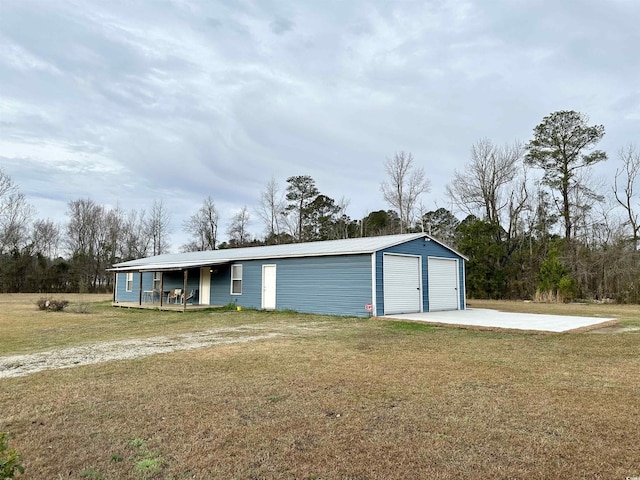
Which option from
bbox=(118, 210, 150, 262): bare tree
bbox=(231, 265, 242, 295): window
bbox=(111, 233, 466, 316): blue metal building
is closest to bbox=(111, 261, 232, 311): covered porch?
bbox=(111, 233, 466, 316): blue metal building

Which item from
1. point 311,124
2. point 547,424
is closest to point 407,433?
point 547,424

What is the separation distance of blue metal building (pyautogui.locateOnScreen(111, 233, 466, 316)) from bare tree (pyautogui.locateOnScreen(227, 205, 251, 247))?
19.4 m

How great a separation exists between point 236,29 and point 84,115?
22.8 feet

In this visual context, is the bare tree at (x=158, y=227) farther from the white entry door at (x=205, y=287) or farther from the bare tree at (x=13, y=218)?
the white entry door at (x=205, y=287)

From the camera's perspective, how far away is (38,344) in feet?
27.0

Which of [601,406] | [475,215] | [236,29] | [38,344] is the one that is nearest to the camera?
[601,406]

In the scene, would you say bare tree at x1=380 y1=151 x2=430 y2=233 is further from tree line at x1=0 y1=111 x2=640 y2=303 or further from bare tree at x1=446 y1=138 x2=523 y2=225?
bare tree at x1=446 y1=138 x2=523 y2=225

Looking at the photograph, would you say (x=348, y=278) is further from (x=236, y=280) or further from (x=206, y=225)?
(x=206, y=225)

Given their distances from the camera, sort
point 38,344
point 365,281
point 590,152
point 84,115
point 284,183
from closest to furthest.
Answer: point 38,344, point 365,281, point 84,115, point 590,152, point 284,183

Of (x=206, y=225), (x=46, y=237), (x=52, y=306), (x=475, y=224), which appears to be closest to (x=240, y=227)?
(x=206, y=225)

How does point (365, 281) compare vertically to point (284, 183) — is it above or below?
below

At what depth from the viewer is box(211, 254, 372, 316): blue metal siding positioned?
13.5 meters

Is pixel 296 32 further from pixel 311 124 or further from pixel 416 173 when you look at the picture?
pixel 416 173

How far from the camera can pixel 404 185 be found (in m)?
31.5
